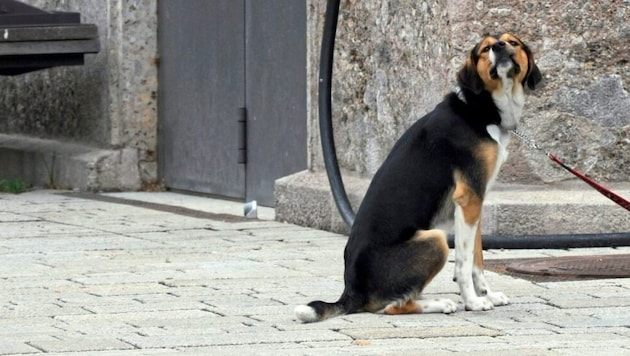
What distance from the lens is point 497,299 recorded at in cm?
614

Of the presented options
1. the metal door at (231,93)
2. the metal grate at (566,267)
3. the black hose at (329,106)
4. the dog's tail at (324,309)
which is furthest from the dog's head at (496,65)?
the metal door at (231,93)

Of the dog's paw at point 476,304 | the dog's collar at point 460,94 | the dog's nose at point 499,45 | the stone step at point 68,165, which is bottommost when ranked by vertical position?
the stone step at point 68,165

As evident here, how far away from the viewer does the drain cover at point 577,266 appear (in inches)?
273

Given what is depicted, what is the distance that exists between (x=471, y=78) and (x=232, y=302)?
1.36 m

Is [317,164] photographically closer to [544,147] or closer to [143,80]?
[544,147]

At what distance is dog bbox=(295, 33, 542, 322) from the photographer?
19.3 ft

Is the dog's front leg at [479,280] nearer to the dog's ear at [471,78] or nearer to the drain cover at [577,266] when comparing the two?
the dog's ear at [471,78]

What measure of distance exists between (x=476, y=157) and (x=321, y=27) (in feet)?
11.6

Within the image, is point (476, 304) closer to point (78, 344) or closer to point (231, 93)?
point (78, 344)

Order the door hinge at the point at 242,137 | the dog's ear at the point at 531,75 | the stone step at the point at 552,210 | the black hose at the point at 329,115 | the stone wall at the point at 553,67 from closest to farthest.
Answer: the dog's ear at the point at 531,75
the stone step at the point at 552,210
the stone wall at the point at 553,67
the black hose at the point at 329,115
the door hinge at the point at 242,137

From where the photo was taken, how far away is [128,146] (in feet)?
40.0

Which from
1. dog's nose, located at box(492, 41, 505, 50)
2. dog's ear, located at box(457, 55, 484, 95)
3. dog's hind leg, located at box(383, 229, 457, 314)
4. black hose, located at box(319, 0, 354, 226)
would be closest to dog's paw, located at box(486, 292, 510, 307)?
dog's hind leg, located at box(383, 229, 457, 314)

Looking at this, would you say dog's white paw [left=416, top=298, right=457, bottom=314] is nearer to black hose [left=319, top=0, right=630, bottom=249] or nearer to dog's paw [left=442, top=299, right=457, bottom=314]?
dog's paw [left=442, top=299, right=457, bottom=314]

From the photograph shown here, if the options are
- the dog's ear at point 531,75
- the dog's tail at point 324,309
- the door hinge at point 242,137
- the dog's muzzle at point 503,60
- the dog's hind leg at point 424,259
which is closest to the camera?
the dog's tail at point 324,309
